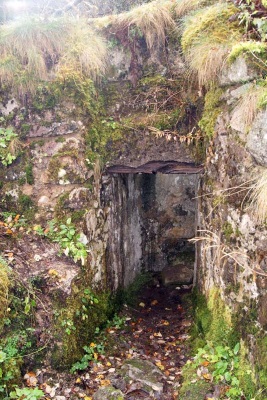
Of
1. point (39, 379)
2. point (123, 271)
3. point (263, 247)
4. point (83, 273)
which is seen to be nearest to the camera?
point (263, 247)

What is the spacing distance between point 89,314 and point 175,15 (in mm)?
4351

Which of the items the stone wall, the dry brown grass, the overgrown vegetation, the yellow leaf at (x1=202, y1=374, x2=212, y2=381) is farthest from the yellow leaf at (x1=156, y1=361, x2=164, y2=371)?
the dry brown grass

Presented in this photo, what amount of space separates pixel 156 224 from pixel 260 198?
4.69 meters

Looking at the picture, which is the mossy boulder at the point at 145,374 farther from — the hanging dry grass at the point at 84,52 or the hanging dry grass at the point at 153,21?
the hanging dry grass at the point at 153,21

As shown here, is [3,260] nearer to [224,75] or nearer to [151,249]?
[224,75]

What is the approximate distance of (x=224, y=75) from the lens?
4.08m

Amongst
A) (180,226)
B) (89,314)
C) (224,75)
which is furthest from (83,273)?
(180,226)

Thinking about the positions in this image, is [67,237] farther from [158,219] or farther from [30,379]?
[158,219]

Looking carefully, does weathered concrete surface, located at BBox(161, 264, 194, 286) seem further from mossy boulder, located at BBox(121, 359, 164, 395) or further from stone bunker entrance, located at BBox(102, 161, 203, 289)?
mossy boulder, located at BBox(121, 359, 164, 395)

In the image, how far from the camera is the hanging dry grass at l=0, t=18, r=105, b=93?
16.0 ft

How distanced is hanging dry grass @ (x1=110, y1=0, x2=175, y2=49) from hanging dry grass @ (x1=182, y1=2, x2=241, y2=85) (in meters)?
0.50

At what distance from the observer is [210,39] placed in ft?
13.9

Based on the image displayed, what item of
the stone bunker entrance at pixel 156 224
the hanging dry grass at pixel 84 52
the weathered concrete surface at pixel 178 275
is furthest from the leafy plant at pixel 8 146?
the weathered concrete surface at pixel 178 275

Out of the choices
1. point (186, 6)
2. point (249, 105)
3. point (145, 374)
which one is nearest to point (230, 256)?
point (249, 105)
